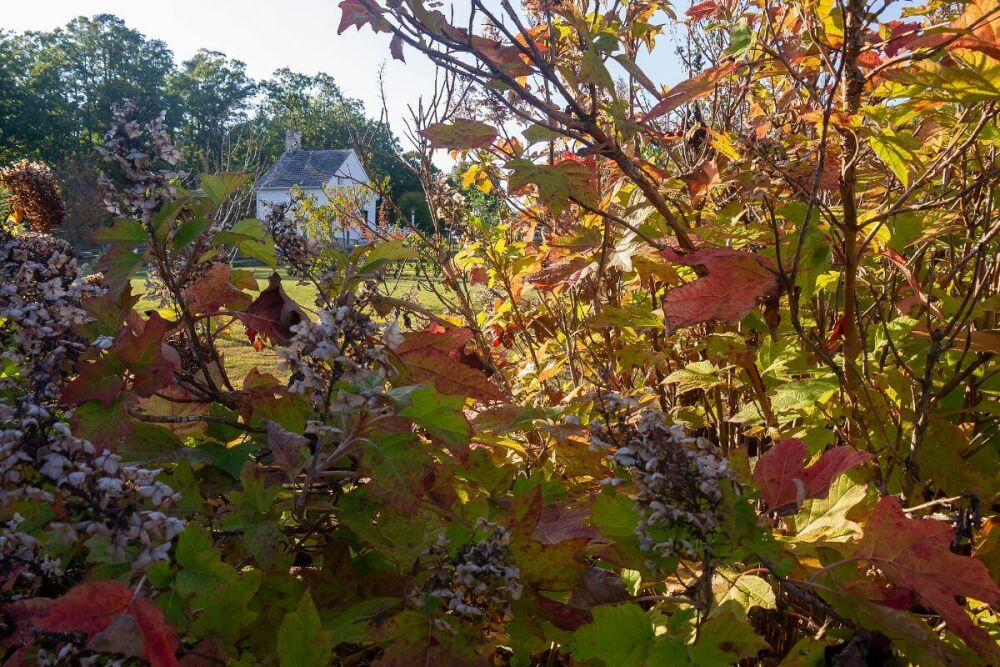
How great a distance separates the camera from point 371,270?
122 centimetres

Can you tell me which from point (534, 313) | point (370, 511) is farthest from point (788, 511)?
point (534, 313)

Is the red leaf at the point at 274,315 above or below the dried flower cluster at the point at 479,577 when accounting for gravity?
above

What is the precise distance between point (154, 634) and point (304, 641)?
0.54 ft

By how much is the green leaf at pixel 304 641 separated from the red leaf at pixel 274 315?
0.48 metres

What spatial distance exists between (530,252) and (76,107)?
54349 millimetres

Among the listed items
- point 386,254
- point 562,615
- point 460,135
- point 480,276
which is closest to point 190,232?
point 386,254

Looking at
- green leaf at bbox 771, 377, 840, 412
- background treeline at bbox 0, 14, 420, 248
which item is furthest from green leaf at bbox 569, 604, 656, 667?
background treeline at bbox 0, 14, 420, 248

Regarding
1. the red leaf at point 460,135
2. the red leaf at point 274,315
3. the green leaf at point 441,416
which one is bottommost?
the green leaf at point 441,416

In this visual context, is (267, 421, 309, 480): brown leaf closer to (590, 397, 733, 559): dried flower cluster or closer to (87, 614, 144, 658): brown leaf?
(87, 614, 144, 658): brown leaf

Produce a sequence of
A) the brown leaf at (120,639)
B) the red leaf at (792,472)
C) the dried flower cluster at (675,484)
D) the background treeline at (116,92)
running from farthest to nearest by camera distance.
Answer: the background treeline at (116,92) < the red leaf at (792,472) < the dried flower cluster at (675,484) < the brown leaf at (120,639)

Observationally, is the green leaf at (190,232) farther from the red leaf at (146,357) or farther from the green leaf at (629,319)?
the green leaf at (629,319)

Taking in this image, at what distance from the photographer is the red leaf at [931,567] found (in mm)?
847

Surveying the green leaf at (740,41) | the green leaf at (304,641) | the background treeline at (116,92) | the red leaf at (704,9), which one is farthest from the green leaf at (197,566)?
the background treeline at (116,92)

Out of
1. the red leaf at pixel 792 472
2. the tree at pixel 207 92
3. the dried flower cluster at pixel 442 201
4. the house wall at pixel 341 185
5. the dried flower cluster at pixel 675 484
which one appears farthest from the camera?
the tree at pixel 207 92
